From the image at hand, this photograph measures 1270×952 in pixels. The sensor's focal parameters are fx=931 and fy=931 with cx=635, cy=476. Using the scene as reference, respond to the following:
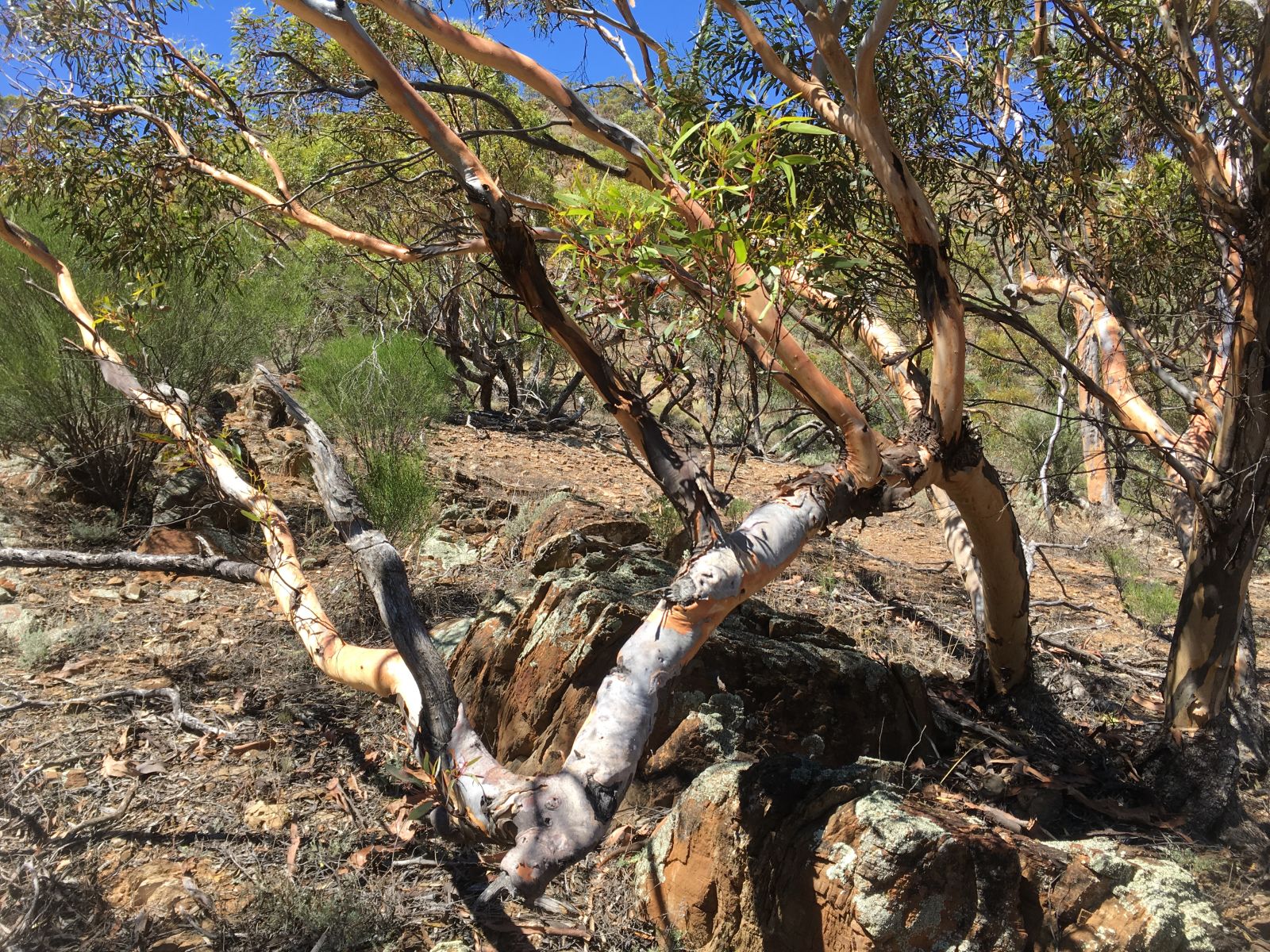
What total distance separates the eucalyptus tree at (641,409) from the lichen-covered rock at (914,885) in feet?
1.96

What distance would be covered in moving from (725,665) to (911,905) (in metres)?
1.69

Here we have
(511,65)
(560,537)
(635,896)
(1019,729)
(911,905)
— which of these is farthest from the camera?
(560,537)

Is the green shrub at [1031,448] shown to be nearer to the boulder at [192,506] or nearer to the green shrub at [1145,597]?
the green shrub at [1145,597]

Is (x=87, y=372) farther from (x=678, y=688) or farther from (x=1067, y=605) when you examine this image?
(x=1067, y=605)

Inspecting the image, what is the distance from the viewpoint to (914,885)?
2.60m

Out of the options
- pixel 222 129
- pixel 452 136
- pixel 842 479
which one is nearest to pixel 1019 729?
pixel 842 479

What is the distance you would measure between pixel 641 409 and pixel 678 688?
129cm

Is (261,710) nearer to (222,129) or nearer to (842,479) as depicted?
(842,479)

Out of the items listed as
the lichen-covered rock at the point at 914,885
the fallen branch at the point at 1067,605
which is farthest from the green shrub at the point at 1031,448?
the lichen-covered rock at the point at 914,885

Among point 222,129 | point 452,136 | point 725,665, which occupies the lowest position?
point 725,665

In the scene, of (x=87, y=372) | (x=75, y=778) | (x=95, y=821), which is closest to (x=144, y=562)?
(x=75, y=778)

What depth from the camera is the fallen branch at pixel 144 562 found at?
4.67 m

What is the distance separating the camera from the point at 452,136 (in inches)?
133

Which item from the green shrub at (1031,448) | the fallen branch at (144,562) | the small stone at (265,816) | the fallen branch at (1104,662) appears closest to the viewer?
the small stone at (265,816)
